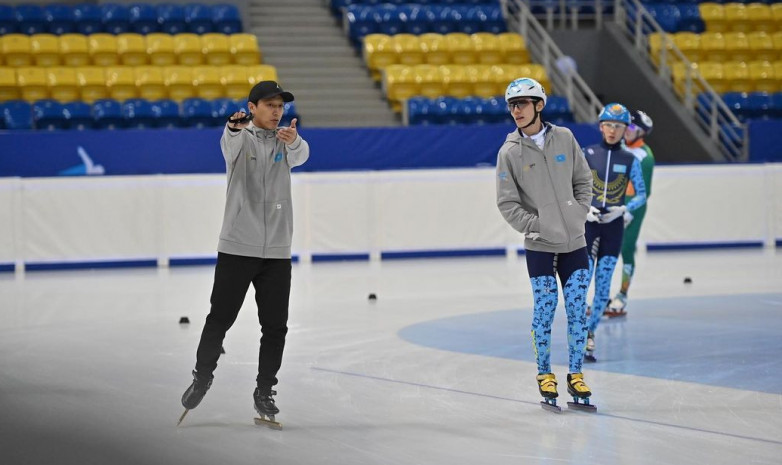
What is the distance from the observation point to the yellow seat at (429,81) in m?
22.5

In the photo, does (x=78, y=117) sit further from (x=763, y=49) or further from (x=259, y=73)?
(x=763, y=49)

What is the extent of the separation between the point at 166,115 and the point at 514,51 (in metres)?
7.81

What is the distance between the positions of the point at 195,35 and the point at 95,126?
409cm

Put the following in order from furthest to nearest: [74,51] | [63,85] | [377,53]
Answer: [377,53]
[74,51]
[63,85]

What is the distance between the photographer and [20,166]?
1845 cm

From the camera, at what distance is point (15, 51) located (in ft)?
71.8

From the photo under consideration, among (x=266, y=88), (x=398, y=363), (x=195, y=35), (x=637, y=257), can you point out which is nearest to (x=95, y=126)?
(x=195, y=35)

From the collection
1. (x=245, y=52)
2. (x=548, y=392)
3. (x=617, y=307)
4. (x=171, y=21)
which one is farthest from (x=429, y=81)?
(x=548, y=392)

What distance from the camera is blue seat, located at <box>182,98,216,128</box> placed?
20062mm

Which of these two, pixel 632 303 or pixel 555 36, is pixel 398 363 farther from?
pixel 555 36

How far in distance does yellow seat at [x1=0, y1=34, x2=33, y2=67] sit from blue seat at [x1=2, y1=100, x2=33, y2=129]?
2.26 metres

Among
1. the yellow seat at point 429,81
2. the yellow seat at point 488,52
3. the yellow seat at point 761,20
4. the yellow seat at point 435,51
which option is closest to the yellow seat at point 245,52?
the yellow seat at point 429,81

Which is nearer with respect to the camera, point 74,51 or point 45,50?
point 45,50

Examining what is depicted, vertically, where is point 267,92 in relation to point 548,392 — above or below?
above
